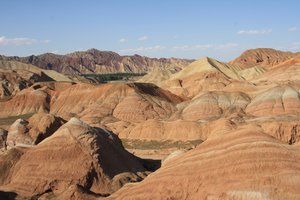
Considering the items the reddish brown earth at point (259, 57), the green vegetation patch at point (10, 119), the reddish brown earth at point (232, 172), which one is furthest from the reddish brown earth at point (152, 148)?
the reddish brown earth at point (259, 57)

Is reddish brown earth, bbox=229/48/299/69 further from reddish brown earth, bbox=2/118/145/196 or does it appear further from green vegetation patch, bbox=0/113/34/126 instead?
reddish brown earth, bbox=2/118/145/196

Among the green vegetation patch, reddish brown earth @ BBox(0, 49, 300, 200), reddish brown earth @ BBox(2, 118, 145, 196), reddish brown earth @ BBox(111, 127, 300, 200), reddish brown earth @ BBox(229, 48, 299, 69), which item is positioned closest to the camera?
reddish brown earth @ BBox(111, 127, 300, 200)

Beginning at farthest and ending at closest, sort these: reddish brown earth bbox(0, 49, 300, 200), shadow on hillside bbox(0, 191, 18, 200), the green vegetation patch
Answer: the green vegetation patch < shadow on hillside bbox(0, 191, 18, 200) < reddish brown earth bbox(0, 49, 300, 200)

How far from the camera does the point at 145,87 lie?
10600cm

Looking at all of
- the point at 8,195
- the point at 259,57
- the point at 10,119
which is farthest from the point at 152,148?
the point at 259,57

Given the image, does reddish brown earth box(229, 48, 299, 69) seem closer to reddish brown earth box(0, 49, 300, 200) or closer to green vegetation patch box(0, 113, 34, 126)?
reddish brown earth box(0, 49, 300, 200)

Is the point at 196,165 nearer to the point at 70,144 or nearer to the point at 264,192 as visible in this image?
the point at 264,192

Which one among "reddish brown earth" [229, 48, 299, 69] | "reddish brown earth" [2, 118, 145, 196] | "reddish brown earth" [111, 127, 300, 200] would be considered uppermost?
"reddish brown earth" [229, 48, 299, 69]

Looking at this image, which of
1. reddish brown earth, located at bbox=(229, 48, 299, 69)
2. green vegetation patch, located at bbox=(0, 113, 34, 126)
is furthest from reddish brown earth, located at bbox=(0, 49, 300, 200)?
reddish brown earth, located at bbox=(229, 48, 299, 69)

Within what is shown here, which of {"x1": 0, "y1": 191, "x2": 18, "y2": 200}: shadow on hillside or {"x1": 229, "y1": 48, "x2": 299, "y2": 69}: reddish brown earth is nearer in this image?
{"x1": 0, "y1": 191, "x2": 18, "y2": 200}: shadow on hillside

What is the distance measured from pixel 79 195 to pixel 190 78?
369ft

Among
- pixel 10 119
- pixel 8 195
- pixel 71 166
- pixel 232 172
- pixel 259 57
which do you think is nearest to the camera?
pixel 232 172

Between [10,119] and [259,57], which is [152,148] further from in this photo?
[259,57]

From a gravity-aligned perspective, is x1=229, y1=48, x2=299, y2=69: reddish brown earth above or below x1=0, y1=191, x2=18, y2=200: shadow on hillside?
above
